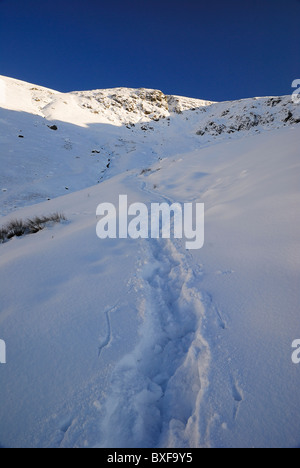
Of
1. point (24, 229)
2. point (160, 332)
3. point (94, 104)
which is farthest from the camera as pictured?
point (94, 104)

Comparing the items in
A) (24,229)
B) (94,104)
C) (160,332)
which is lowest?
(160,332)

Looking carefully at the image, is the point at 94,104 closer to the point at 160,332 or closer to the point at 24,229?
the point at 24,229

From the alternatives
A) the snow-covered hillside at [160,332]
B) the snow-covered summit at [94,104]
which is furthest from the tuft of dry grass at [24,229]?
the snow-covered summit at [94,104]

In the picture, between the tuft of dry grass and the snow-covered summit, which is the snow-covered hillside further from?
the snow-covered summit

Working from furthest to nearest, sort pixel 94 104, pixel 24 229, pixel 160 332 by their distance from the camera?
pixel 94 104 < pixel 24 229 < pixel 160 332

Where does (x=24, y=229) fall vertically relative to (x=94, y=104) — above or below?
below

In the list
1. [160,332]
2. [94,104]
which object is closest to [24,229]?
[160,332]

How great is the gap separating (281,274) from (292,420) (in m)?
1.27

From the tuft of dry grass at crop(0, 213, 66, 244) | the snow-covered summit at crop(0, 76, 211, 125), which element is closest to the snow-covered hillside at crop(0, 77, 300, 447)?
the tuft of dry grass at crop(0, 213, 66, 244)

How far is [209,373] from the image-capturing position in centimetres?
153

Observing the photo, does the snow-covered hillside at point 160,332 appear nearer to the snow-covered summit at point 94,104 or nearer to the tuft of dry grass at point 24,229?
the tuft of dry grass at point 24,229

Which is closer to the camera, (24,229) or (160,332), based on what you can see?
(160,332)

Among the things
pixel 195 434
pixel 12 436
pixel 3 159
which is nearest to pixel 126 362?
pixel 195 434

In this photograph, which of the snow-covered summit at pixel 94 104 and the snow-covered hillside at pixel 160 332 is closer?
the snow-covered hillside at pixel 160 332
